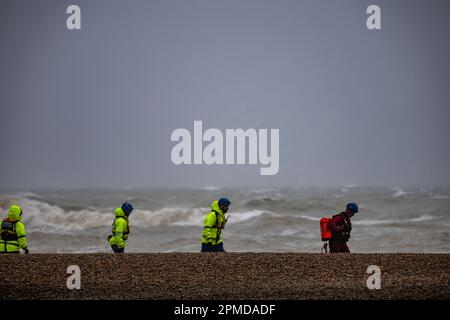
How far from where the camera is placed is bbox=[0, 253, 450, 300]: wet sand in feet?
32.1

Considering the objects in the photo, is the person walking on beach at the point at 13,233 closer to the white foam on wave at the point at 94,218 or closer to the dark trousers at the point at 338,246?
the dark trousers at the point at 338,246

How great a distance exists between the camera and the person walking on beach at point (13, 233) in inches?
561

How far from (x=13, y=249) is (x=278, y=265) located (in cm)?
579

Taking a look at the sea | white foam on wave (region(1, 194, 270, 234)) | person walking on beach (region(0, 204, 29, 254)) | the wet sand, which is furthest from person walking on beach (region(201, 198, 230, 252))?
white foam on wave (region(1, 194, 270, 234))

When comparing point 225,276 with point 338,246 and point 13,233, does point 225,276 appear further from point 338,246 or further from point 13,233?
point 13,233

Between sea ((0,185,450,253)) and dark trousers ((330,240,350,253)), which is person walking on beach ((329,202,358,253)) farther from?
sea ((0,185,450,253))

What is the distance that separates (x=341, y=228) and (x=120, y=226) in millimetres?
4351

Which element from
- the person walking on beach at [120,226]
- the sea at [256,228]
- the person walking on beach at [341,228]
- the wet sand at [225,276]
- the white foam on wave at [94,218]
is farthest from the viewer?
the white foam on wave at [94,218]

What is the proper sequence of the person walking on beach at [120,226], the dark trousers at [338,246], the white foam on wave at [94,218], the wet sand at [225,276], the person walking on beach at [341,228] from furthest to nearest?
1. the white foam on wave at [94,218]
2. the dark trousers at [338,246]
3. the person walking on beach at [120,226]
4. the person walking on beach at [341,228]
5. the wet sand at [225,276]

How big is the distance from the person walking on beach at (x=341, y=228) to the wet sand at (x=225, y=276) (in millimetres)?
1323

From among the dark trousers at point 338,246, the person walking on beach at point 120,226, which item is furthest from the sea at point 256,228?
the person walking on beach at point 120,226
